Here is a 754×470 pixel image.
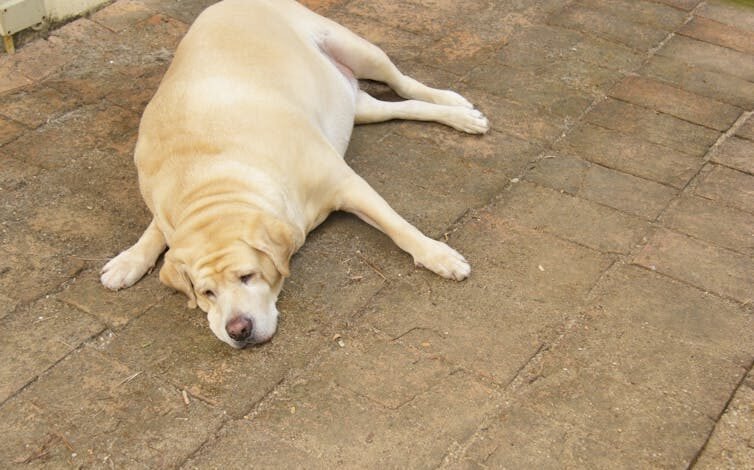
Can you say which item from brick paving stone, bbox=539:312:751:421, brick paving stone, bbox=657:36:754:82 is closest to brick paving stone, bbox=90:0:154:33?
brick paving stone, bbox=657:36:754:82

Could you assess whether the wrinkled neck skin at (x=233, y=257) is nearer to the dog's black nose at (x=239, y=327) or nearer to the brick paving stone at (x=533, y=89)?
the dog's black nose at (x=239, y=327)

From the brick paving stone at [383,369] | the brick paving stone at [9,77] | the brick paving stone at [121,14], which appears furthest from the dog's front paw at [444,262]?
the brick paving stone at [121,14]

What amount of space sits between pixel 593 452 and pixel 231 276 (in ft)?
4.72

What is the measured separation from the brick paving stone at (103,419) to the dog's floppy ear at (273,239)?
613 millimetres

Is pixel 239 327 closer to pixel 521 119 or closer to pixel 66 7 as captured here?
pixel 521 119

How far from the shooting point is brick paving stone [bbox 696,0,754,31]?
6199 millimetres

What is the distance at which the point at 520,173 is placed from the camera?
475 centimetres

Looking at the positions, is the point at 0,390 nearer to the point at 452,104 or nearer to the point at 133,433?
the point at 133,433

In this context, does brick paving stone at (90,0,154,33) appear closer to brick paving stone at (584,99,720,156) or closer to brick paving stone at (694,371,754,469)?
brick paving stone at (584,99,720,156)

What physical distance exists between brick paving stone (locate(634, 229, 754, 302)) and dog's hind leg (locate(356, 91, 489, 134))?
3.87 feet

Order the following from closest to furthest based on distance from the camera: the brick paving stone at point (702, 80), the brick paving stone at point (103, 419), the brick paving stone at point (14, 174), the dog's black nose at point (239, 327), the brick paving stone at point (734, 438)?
the brick paving stone at point (734, 438), the brick paving stone at point (103, 419), the dog's black nose at point (239, 327), the brick paving stone at point (14, 174), the brick paving stone at point (702, 80)

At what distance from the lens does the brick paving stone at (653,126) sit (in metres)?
5.00

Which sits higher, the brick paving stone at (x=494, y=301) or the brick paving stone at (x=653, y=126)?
the brick paving stone at (x=494, y=301)

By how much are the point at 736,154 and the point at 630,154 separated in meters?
0.54
